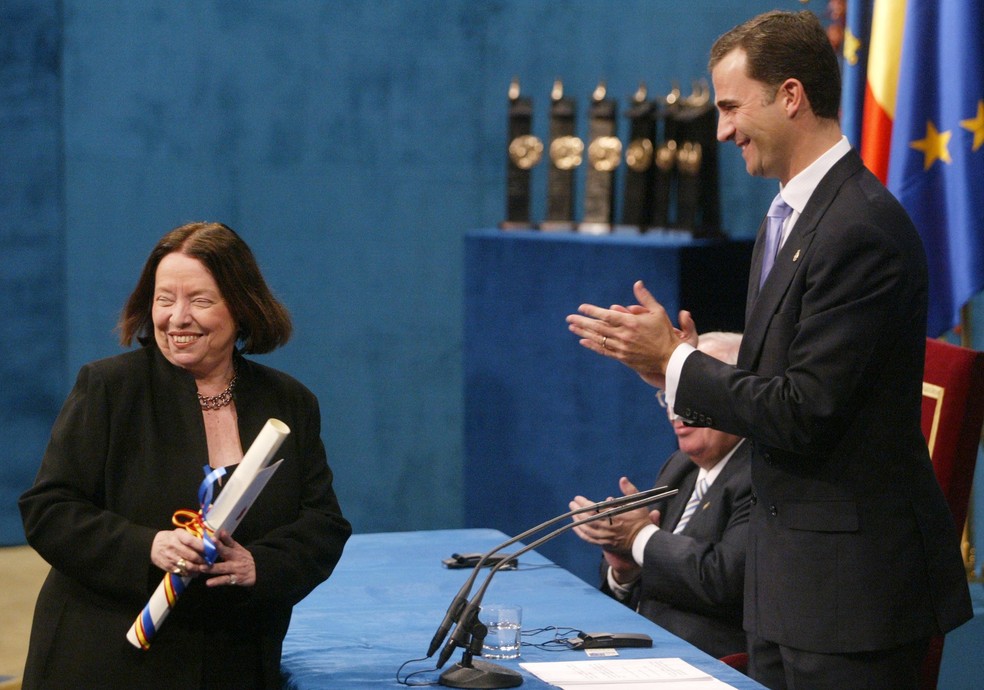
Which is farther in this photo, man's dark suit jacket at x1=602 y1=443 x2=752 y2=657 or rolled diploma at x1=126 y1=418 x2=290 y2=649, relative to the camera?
man's dark suit jacket at x1=602 y1=443 x2=752 y2=657

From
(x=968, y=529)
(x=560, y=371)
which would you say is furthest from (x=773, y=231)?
(x=560, y=371)

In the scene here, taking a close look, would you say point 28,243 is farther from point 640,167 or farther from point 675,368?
point 675,368

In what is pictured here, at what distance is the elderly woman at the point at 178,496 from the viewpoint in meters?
2.22

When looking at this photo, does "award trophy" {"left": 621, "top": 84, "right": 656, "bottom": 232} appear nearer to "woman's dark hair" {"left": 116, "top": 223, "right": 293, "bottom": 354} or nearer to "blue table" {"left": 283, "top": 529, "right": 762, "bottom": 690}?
"blue table" {"left": 283, "top": 529, "right": 762, "bottom": 690}

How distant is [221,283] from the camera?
2.42 metres

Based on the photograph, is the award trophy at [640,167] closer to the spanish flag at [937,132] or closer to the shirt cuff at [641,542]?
the spanish flag at [937,132]

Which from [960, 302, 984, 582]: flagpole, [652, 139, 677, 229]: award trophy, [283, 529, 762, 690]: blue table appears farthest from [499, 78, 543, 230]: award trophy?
[283, 529, 762, 690]: blue table

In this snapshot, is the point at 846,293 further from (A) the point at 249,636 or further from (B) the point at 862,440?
(A) the point at 249,636

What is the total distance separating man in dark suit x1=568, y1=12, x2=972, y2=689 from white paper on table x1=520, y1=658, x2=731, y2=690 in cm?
17

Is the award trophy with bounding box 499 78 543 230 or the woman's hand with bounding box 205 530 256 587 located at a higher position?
the award trophy with bounding box 499 78 543 230

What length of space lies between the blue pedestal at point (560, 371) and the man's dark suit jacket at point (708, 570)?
1.28m

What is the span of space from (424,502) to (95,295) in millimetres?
1895

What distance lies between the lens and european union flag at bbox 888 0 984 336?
3.90 m

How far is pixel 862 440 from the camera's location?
7.42ft
